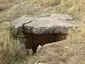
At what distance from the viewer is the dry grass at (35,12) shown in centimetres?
413

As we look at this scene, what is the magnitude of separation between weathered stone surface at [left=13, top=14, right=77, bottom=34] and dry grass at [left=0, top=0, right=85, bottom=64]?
0.21 metres

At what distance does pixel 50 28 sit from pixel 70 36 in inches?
35.1

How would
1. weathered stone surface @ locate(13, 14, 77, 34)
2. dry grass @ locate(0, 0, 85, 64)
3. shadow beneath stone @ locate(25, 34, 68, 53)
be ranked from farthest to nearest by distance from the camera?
1. shadow beneath stone @ locate(25, 34, 68, 53)
2. weathered stone surface @ locate(13, 14, 77, 34)
3. dry grass @ locate(0, 0, 85, 64)

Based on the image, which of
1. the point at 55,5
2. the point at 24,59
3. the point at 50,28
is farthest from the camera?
the point at 55,5

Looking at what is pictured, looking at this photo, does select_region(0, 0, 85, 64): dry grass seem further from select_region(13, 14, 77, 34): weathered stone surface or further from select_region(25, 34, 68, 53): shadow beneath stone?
select_region(25, 34, 68, 53): shadow beneath stone

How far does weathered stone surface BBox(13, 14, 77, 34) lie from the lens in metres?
5.38

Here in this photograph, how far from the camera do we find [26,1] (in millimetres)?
7316

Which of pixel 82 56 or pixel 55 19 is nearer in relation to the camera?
pixel 82 56

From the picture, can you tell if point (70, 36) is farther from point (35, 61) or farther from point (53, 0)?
point (53, 0)

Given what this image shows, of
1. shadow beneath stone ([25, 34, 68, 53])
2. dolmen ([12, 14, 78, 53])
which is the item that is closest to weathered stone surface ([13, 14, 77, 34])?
dolmen ([12, 14, 78, 53])

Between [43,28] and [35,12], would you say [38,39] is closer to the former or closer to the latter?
[43,28]

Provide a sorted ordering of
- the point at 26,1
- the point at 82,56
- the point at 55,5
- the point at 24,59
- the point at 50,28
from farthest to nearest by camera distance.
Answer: the point at 26,1 → the point at 55,5 → the point at 50,28 → the point at 24,59 → the point at 82,56

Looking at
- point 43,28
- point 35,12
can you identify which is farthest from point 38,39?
point 35,12

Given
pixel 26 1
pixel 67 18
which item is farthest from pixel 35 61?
pixel 26 1
